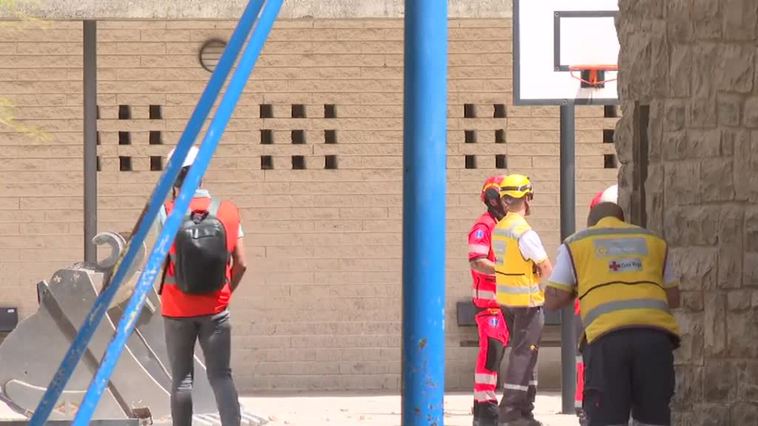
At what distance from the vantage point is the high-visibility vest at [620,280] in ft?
28.0

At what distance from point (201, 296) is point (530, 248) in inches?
111

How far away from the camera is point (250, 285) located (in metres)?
16.3

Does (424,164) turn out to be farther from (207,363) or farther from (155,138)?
(155,138)

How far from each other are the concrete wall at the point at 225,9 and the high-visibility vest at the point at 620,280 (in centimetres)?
710

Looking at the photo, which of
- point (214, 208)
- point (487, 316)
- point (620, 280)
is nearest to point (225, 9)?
point (487, 316)

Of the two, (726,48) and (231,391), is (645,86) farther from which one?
(231,391)

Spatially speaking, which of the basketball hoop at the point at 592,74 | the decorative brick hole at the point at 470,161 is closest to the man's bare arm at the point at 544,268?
the basketball hoop at the point at 592,74

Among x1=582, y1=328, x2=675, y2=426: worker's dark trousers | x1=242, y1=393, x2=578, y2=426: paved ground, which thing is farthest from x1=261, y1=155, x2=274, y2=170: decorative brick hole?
x1=582, y1=328, x2=675, y2=426: worker's dark trousers

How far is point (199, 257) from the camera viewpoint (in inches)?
404

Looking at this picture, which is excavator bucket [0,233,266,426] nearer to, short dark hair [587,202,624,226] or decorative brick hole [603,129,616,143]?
short dark hair [587,202,624,226]

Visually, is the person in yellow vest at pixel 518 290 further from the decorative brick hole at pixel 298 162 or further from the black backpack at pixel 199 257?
the decorative brick hole at pixel 298 162

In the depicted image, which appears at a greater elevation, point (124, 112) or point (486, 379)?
point (124, 112)

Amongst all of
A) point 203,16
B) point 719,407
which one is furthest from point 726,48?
point 203,16

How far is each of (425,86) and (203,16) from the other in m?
10.0
